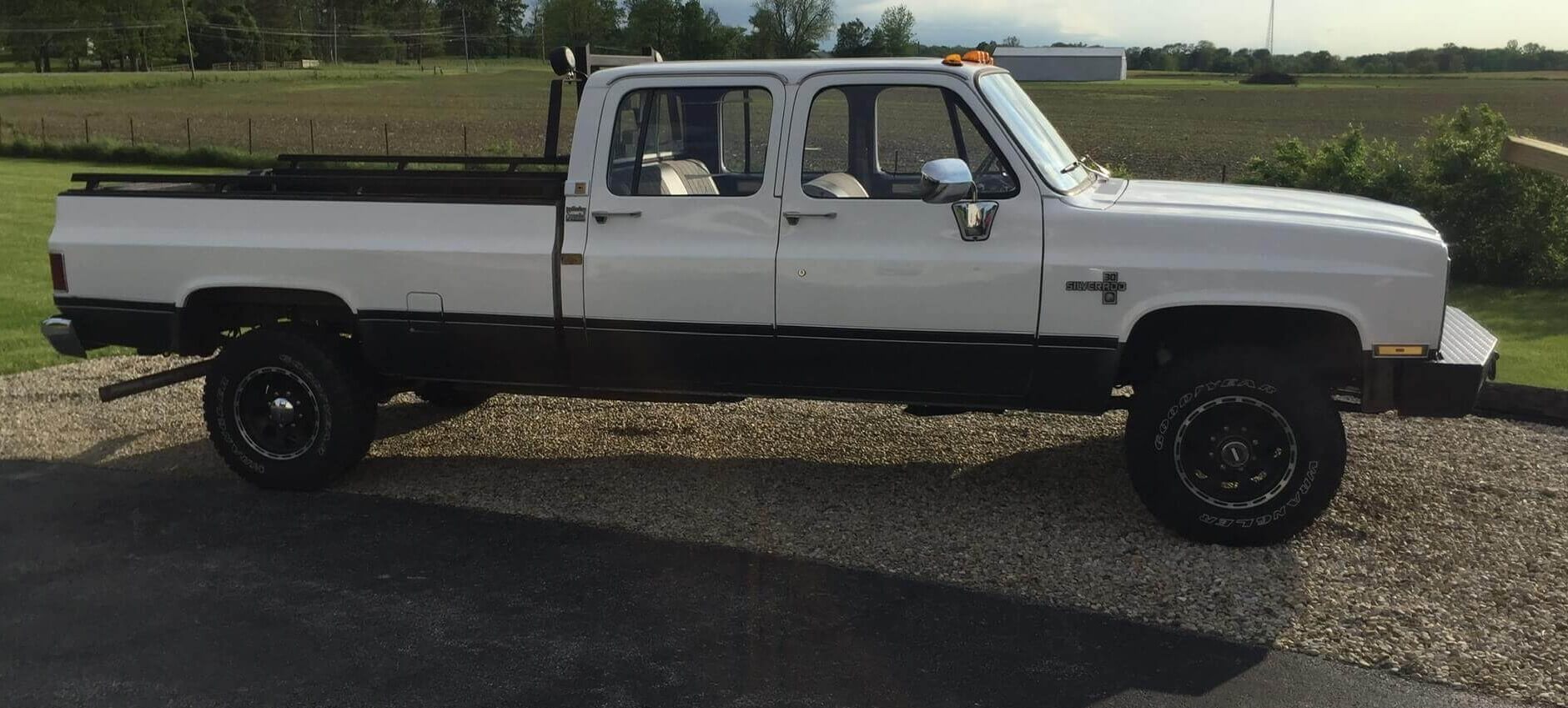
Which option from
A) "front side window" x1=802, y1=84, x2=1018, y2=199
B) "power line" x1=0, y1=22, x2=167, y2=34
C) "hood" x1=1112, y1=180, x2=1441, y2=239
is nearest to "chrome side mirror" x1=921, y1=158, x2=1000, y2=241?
"front side window" x1=802, y1=84, x2=1018, y2=199

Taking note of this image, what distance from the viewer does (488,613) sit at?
4.92 m

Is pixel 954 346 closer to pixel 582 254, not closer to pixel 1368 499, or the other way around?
pixel 582 254

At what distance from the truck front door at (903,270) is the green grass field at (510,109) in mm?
18808

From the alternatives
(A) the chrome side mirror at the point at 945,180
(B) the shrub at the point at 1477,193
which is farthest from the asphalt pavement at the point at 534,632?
(B) the shrub at the point at 1477,193

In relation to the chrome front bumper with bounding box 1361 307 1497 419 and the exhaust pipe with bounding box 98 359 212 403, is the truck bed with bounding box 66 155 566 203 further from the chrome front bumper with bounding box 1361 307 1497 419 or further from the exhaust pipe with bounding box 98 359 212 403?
the chrome front bumper with bounding box 1361 307 1497 419

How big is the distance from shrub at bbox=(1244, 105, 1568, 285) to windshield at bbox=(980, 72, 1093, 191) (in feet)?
26.4

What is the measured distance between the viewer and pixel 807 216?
5699 mm

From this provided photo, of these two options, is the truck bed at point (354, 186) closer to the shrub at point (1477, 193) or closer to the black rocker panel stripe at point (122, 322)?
the black rocker panel stripe at point (122, 322)

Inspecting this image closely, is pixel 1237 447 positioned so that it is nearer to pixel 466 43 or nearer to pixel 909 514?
pixel 909 514

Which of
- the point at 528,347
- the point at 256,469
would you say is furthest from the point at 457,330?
the point at 256,469

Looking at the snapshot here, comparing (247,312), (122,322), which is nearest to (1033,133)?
(247,312)

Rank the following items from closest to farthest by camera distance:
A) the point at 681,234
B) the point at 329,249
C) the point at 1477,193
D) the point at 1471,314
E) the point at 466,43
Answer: the point at 681,234
the point at 329,249
the point at 1471,314
the point at 1477,193
the point at 466,43

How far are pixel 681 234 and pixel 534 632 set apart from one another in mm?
1997

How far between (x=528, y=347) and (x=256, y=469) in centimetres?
164
